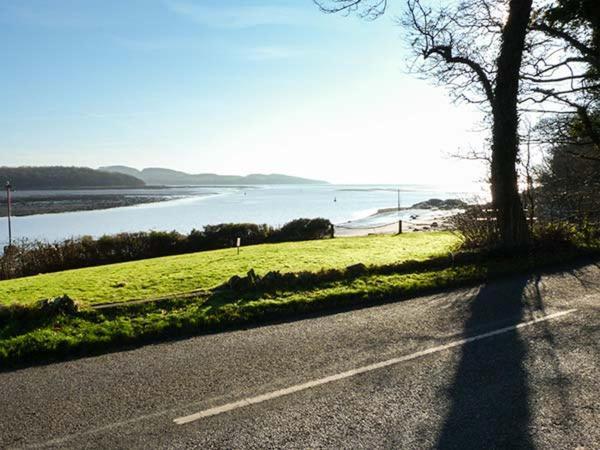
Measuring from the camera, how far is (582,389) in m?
4.49

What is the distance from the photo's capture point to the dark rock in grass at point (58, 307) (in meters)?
6.90

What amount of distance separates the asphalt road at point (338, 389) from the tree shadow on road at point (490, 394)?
0.02m

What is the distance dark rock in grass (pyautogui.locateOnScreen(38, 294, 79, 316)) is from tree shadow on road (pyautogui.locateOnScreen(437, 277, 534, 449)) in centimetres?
559

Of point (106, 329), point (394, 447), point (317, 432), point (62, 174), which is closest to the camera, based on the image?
point (394, 447)

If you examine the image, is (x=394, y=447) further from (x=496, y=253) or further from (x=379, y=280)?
(x=496, y=253)

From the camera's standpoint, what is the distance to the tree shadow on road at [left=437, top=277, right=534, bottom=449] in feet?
12.2

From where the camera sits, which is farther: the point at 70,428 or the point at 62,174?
the point at 62,174

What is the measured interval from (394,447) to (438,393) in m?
1.10

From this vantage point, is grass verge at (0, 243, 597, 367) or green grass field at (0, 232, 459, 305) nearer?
grass verge at (0, 243, 597, 367)

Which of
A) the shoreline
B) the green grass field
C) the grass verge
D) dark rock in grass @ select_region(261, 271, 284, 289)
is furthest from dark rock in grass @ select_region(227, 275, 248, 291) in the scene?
the shoreline

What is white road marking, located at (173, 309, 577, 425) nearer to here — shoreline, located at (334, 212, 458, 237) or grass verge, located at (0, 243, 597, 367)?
grass verge, located at (0, 243, 597, 367)

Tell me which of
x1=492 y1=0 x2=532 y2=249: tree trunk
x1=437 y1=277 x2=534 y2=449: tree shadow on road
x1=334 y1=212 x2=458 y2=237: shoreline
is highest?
x1=492 y1=0 x2=532 y2=249: tree trunk

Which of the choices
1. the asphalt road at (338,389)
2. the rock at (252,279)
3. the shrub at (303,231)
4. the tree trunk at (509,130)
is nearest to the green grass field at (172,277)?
the rock at (252,279)

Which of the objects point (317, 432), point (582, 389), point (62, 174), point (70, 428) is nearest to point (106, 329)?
point (70, 428)
